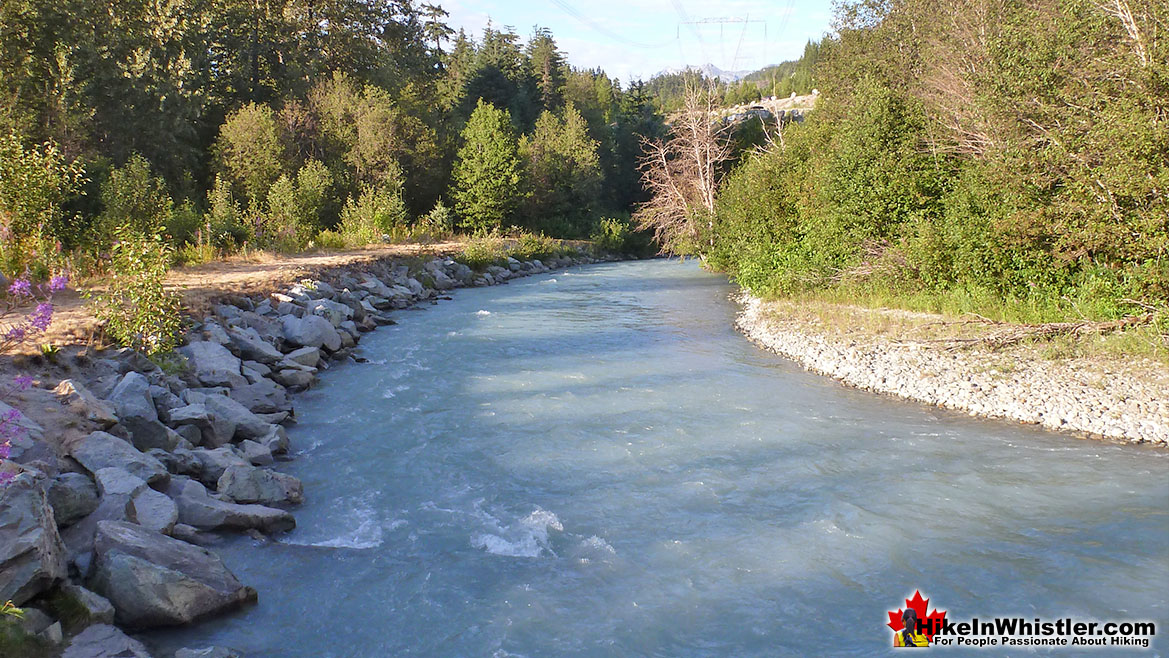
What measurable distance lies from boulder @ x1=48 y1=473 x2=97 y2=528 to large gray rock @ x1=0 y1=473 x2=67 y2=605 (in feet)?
1.85

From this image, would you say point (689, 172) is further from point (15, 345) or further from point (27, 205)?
point (15, 345)

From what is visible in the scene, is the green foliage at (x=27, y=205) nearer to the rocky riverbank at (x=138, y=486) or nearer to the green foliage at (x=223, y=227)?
the rocky riverbank at (x=138, y=486)

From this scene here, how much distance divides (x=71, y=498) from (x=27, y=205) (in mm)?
9348

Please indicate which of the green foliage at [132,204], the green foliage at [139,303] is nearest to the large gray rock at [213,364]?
the green foliage at [139,303]

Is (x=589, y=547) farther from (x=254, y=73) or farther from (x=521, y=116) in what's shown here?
(x=521, y=116)

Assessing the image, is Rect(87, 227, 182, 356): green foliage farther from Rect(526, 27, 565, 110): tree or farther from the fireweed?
Rect(526, 27, 565, 110): tree

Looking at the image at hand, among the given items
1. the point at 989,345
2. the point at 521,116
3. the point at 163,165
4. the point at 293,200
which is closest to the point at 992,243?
the point at 989,345

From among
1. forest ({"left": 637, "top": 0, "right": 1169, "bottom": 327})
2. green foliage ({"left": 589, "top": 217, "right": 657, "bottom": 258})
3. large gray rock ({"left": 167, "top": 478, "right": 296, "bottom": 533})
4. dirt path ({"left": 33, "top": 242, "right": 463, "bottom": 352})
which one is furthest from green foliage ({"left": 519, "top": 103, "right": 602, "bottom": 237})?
large gray rock ({"left": 167, "top": 478, "right": 296, "bottom": 533})

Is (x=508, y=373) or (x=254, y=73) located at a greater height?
(x=254, y=73)

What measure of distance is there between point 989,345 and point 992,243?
2.46 m

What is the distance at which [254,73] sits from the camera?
35500 millimetres

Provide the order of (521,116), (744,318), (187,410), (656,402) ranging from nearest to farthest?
(187,410) → (656,402) → (744,318) → (521,116)

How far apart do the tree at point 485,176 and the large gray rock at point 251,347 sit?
24.6m

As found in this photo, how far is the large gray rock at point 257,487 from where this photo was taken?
739 centimetres
